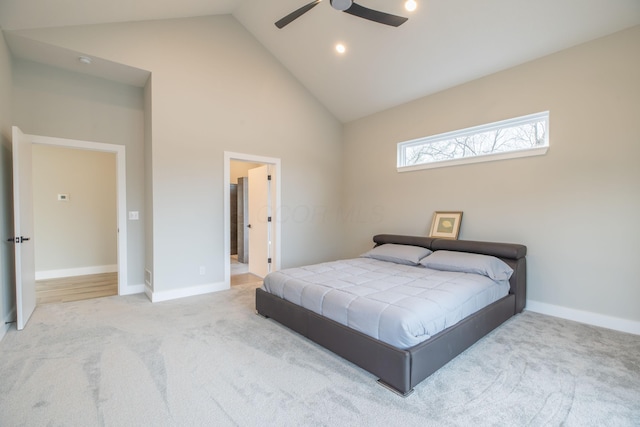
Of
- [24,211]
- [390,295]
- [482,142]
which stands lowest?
[390,295]

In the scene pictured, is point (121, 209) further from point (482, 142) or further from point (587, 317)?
point (587, 317)

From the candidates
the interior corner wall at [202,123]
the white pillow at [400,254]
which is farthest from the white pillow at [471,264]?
the interior corner wall at [202,123]

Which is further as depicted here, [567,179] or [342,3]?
[567,179]

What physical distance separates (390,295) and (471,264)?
131cm

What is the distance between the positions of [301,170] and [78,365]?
392cm

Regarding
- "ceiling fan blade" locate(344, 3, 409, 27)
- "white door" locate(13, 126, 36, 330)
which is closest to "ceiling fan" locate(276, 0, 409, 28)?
"ceiling fan blade" locate(344, 3, 409, 27)

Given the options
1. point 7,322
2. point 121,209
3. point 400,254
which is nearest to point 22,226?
point 7,322

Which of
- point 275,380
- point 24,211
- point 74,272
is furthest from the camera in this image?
point 74,272

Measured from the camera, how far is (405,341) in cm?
190

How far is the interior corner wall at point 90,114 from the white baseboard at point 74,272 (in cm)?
210

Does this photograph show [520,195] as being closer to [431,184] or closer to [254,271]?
[431,184]

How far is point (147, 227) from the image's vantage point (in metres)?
4.10

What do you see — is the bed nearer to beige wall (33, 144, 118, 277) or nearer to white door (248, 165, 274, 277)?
white door (248, 165, 274, 277)

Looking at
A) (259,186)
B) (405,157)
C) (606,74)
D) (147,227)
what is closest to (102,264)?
(147,227)
